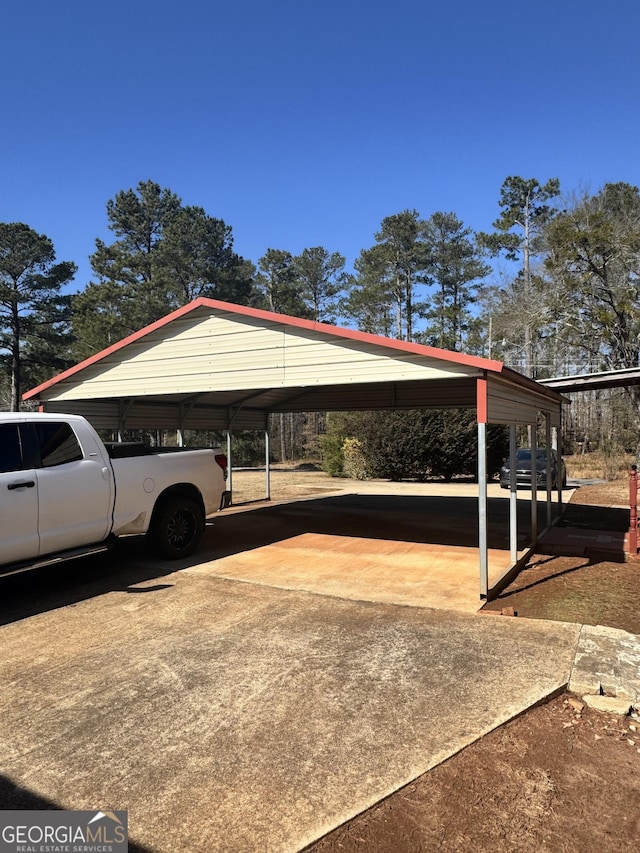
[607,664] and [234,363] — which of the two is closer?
[607,664]

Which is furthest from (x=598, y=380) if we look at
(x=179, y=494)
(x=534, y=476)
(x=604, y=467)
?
(x=604, y=467)

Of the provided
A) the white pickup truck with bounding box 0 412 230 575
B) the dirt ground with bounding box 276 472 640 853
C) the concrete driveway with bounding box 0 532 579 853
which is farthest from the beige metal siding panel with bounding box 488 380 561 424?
the white pickup truck with bounding box 0 412 230 575

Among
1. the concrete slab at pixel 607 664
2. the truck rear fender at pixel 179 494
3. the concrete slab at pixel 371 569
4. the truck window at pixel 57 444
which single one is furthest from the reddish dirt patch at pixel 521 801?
the truck rear fender at pixel 179 494

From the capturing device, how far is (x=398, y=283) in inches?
1679

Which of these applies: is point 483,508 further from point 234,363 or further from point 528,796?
point 234,363

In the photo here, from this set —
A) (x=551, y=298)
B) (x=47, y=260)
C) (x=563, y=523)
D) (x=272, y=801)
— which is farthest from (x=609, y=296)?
(x=47, y=260)

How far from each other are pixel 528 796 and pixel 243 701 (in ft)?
6.16

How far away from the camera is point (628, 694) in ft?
12.3

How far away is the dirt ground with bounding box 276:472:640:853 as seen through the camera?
250 centimetres

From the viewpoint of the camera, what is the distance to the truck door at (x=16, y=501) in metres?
5.43

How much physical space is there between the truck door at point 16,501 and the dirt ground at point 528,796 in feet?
14.3

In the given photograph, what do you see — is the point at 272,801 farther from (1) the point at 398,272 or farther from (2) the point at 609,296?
(1) the point at 398,272

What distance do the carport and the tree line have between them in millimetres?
14888

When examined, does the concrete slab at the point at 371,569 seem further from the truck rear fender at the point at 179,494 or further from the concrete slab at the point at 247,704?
the truck rear fender at the point at 179,494
